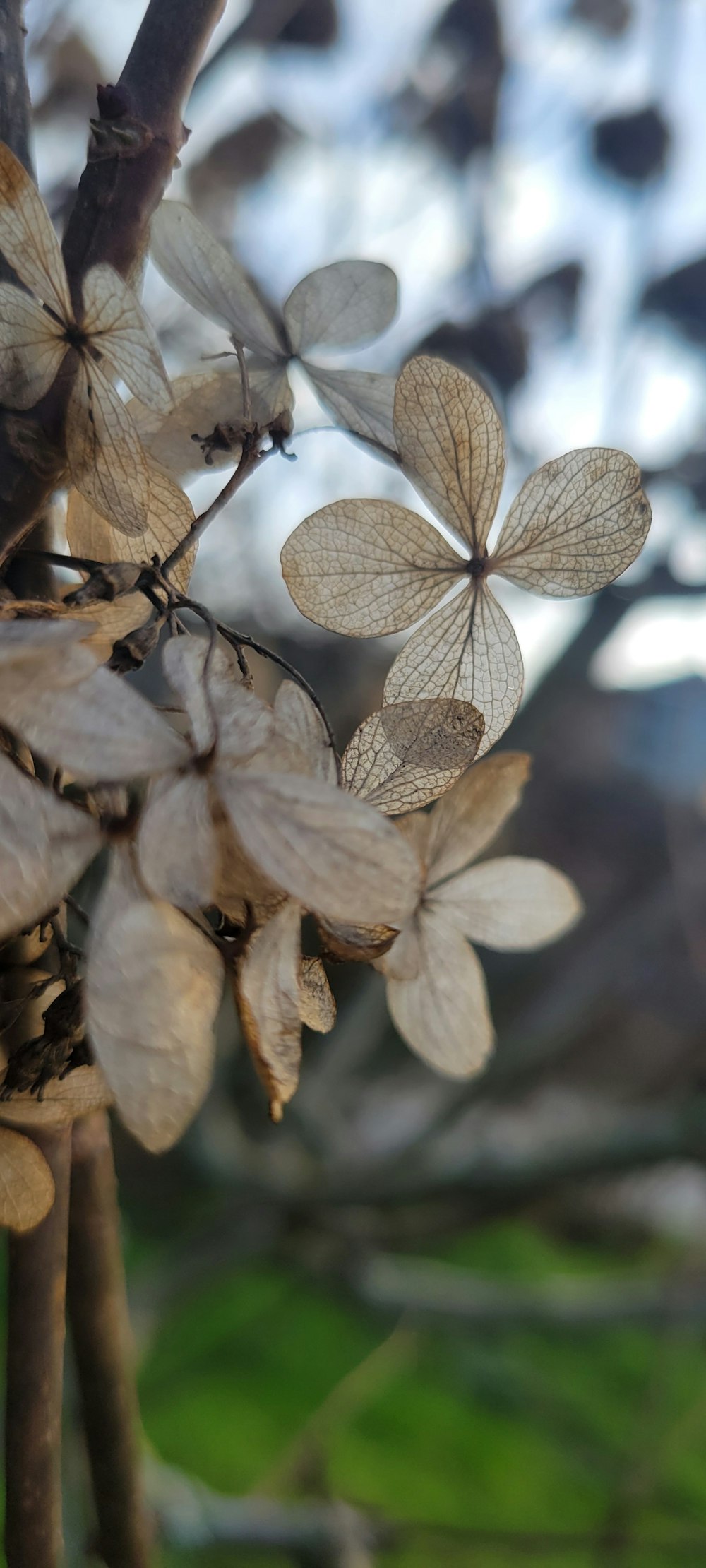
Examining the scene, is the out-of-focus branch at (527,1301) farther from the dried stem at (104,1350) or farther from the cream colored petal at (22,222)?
the cream colored petal at (22,222)

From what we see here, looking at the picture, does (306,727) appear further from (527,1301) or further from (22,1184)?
(527,1301)

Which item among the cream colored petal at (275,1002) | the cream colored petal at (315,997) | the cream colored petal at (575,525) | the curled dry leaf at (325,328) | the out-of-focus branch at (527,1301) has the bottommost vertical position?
the out-of-focus branch at (527,1301)

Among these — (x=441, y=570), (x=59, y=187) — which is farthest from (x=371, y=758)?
(x=59, y=187)

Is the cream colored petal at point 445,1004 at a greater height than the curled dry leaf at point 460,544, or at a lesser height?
lesser

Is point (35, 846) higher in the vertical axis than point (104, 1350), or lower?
higher

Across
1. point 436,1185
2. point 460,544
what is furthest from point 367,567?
point 436,1185

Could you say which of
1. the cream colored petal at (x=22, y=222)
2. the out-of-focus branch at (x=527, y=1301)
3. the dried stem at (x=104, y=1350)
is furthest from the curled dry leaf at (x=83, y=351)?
the out-of-focus branch at (x=527, y=1301)

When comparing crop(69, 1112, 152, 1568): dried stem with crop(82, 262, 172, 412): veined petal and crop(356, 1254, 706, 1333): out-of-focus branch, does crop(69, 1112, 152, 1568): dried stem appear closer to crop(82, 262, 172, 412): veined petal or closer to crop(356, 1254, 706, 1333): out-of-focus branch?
crop(82, 262, 172, 412): veined petal
